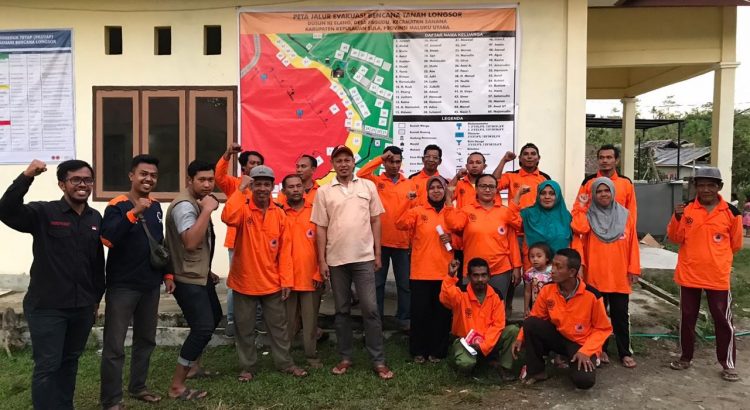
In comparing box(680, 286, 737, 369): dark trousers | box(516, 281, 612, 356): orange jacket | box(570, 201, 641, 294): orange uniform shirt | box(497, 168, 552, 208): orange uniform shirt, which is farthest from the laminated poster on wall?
box(680, 286, 737, 369): dark trousers

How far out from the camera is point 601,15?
7137 millimetres

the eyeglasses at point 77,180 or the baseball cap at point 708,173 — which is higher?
the baseball cap at point 708,173

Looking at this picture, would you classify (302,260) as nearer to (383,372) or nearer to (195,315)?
(195,315)

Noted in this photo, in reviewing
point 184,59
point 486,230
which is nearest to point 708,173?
point 486,230

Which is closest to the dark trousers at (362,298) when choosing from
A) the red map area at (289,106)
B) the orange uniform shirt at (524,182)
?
the orange uniform shirt at (524,182)

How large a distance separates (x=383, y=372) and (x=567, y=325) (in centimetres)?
144

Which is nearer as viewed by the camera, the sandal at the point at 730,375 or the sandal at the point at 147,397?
the sandal at the point at 147,397

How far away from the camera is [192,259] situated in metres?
3.68

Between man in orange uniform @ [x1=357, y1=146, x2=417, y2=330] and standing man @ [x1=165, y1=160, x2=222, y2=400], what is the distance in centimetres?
162

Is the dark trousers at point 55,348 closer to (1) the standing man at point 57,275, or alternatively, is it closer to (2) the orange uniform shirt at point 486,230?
(1) the standing man at point 57,275

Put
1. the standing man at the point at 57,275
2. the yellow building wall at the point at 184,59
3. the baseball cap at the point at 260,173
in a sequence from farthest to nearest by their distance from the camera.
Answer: the yellow building wall at the point at 184,59
the baseball cap at the point at 260,173
the standing man at the point at 57,275

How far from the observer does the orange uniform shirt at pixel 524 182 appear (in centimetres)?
478

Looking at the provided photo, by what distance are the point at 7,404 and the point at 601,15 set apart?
7705mm

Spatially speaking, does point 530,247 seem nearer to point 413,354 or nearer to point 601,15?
point 413,354
